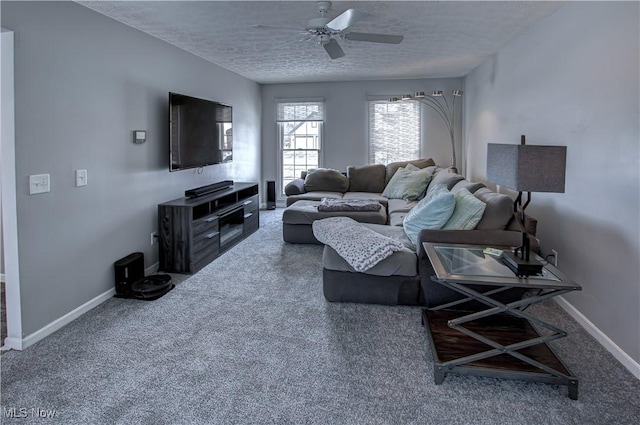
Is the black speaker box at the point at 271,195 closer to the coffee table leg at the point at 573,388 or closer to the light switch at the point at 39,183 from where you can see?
the light switch at the point at 39,183

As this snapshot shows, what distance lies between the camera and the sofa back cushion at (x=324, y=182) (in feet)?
21.2

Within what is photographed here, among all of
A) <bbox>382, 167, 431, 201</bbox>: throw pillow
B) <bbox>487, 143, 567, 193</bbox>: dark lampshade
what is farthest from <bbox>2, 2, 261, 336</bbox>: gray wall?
<bbox>382, 167, 431, 201</bbox>: throw pillow

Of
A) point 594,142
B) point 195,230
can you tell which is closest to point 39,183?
point 195,230

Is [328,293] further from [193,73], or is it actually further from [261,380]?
[193,73]

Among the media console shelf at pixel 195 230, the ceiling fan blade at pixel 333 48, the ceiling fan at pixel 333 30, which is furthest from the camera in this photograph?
the media console shelf at pixel 195 230

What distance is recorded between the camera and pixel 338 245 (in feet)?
10.3

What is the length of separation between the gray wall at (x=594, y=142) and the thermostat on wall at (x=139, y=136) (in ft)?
11.7

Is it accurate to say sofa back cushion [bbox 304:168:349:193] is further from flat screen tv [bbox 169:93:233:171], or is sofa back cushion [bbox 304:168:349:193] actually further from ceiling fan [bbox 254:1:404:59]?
ceiling fan [bbox 254:1:404:59]

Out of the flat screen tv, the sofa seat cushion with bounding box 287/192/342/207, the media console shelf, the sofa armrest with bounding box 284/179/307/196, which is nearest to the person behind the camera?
the media console shelf

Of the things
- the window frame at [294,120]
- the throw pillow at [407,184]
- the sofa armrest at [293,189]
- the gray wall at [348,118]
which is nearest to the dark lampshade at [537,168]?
the throw pillow at [407,184]

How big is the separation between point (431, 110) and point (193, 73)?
161 inches

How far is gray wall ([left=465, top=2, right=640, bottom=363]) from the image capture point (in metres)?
2.32

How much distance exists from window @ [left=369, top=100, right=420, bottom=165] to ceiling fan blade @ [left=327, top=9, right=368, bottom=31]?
4.23m

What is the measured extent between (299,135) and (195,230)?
4026 millimetres
